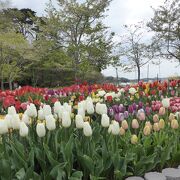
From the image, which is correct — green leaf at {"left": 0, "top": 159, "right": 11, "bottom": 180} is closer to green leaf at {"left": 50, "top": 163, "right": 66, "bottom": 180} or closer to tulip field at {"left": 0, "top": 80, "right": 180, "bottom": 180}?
tulip field at {"left": 0, "top": 80, "right": 180, "bottom": 180}

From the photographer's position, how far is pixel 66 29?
24656mm

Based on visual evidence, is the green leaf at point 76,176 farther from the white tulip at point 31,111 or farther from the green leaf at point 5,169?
the white tulip at point 31,111

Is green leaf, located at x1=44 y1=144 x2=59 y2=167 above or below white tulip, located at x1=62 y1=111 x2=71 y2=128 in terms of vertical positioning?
below

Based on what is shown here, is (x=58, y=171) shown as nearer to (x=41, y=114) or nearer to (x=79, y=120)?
(x=79, y=120)

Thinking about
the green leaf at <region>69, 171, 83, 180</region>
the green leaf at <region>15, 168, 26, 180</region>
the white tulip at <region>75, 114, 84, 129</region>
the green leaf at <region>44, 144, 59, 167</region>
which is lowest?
the green leaf at <region>69, 171, 83, 180</region>

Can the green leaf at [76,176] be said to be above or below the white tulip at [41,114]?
below

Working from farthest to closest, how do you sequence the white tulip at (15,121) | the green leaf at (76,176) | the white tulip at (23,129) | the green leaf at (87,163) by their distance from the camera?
1. the white tulip at (15,121)
2. the white tulip at (23,129)
3. the green leaf at (87,163)
4. the green leaf at (76,176)

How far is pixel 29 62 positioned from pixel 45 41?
5.51m

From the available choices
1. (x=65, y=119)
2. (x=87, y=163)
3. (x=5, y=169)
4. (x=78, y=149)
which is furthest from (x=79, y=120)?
(x=5, y=169)

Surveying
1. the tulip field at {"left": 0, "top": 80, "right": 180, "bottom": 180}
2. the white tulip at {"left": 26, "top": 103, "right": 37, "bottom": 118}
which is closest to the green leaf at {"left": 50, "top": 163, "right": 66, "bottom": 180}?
the tulip field at {"left": 0, "top": 80, "right": 180, "bottom": 180}

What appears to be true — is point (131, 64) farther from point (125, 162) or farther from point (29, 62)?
point (125, 162)

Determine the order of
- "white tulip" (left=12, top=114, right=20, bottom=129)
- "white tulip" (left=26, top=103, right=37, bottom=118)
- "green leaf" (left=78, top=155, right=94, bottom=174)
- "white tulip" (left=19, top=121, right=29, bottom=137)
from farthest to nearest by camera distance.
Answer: "white tulip" (left=26, top=103, right=37, bottom=118)
"white tulip" (left=12, top=114, right=20, bottom=129)
"white tulip" (left=19, top=121, right=29, bottom=137)
"green leaf" (left=78, top=155, right=94, bottom=174)

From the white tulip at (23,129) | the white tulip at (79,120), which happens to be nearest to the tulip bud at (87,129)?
the white tulip at (79,120)

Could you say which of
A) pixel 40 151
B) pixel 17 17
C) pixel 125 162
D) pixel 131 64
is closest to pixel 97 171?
pixel 125 162
